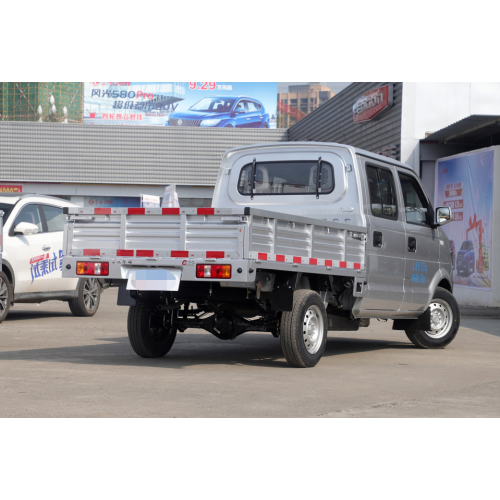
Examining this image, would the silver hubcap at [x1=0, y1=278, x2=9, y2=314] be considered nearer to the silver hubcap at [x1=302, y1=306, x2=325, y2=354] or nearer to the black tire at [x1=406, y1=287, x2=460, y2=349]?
the silver hubcap at [x1=302, y1=306, x2=325, y2=354]

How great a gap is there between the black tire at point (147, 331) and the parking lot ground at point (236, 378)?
15cm

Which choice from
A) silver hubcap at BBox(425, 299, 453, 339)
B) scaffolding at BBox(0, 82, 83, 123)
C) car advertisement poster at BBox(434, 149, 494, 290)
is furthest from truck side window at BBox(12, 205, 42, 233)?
scaffolding at BBox(0, 82, 83, 123)

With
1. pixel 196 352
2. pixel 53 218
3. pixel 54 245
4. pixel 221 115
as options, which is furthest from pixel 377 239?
pixel 221 115

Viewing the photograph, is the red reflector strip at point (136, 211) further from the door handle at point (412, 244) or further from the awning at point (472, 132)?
the awning at point (472, 132)

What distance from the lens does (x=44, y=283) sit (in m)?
13.2

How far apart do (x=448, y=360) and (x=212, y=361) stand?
110 inches

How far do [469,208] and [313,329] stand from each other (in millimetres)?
11673

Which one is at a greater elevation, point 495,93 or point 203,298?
point 495,93

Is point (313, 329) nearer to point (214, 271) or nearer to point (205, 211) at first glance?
point (214, 271)

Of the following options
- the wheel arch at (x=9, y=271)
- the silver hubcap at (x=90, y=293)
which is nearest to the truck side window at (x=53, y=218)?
the silver hubcap at (x=90, y=293)

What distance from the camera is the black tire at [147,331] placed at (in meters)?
8.55

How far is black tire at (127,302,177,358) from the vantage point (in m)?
8.55
